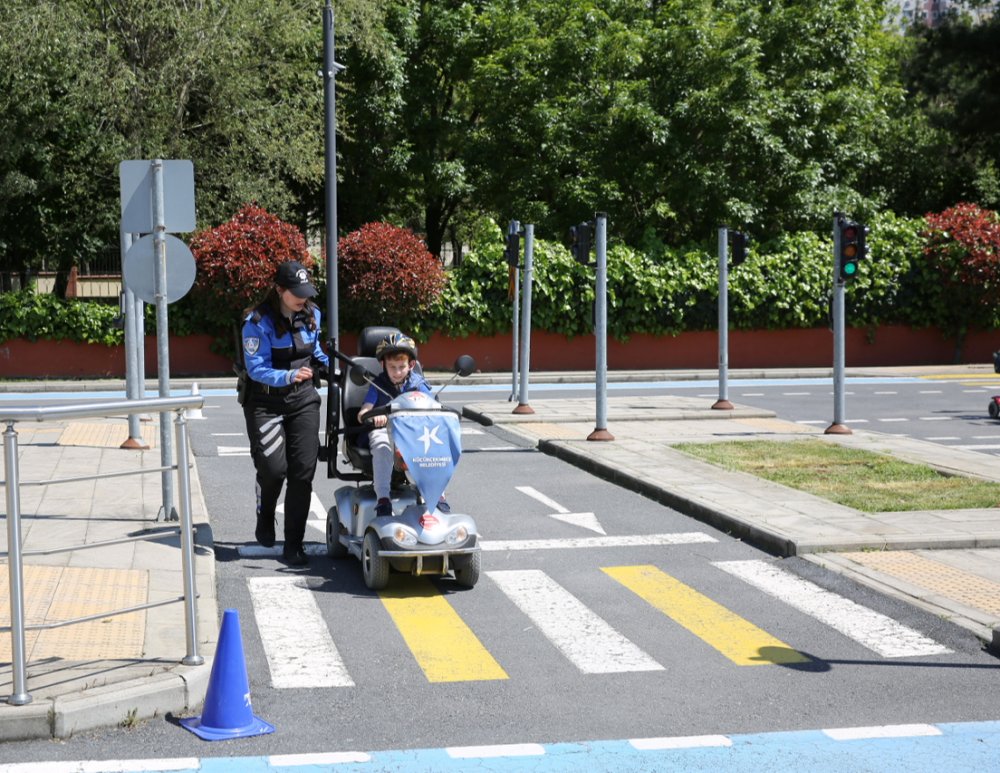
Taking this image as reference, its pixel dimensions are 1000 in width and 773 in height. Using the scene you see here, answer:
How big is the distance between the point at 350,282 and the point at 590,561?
21066 mm

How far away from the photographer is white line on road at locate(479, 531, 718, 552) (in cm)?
1008

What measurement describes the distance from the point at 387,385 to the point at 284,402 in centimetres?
69

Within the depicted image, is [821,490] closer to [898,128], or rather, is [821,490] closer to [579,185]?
[579,185]

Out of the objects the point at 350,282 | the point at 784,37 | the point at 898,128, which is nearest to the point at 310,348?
the point at 350,282

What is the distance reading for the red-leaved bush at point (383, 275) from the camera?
97.1ft

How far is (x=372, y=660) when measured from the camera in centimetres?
687

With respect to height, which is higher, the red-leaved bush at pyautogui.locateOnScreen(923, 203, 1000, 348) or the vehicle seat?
the red-leaved bush at pyautogui.locateOnScreen(923, 203, 1000, 348)

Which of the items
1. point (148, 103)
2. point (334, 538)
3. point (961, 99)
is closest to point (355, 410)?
point (334, 538)

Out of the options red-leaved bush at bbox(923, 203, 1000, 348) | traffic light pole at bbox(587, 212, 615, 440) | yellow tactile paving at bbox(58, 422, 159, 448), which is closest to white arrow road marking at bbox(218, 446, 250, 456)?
yellow tactile paving at bbox(58, 422, 159, 448)

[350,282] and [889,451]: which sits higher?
[350,282]

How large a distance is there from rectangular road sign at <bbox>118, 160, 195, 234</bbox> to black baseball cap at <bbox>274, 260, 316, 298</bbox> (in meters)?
1.23

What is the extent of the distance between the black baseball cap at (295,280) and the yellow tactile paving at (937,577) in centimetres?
407

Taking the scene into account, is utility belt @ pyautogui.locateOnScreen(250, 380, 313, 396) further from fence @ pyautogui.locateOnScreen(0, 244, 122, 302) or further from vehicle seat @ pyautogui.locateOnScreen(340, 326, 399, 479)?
fence @ pyautogui.locateOnScreen(0, 244, 122, 302)

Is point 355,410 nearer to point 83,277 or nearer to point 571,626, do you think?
point 571,626
